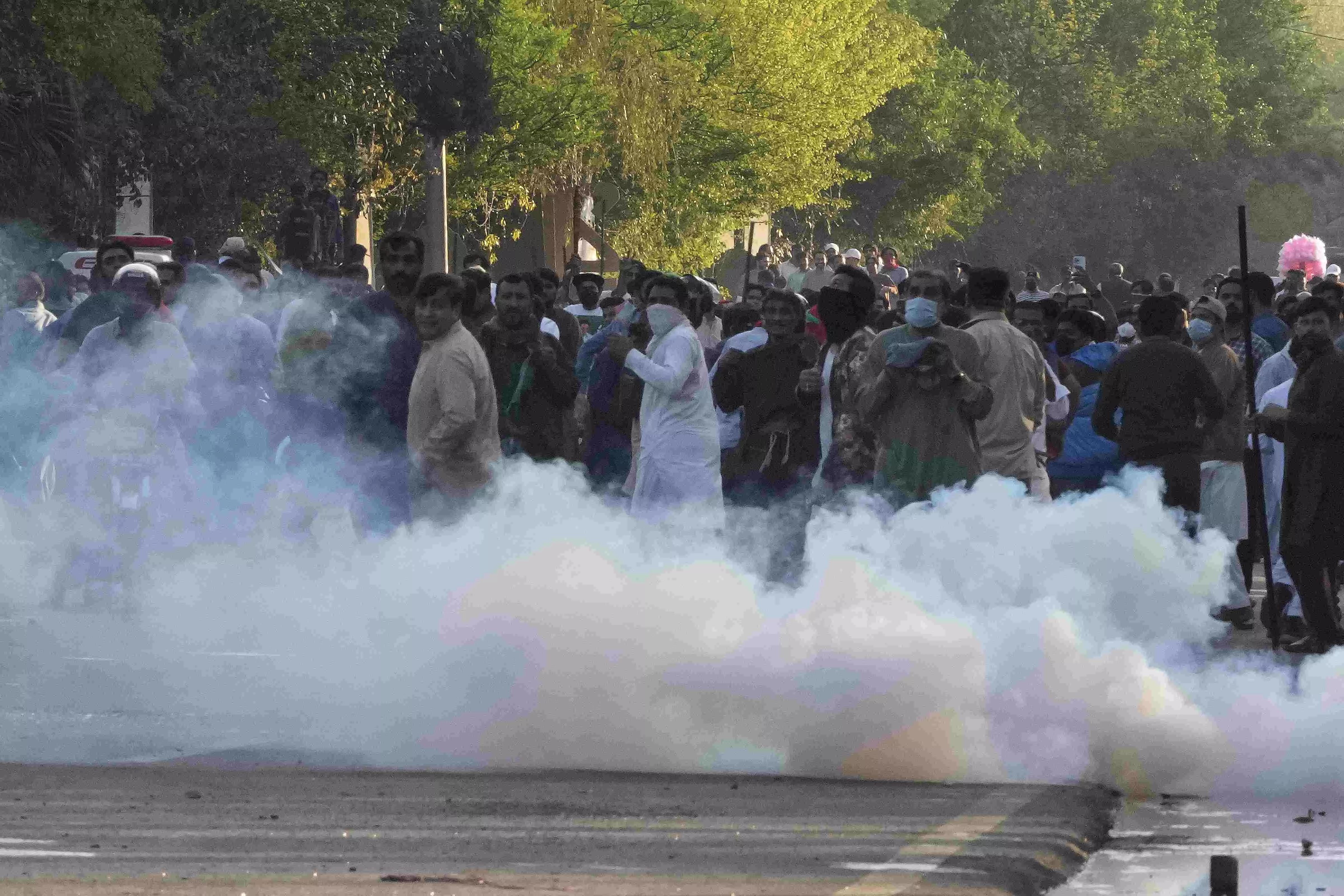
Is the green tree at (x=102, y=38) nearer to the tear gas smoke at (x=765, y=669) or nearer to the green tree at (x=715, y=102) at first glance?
the tear gas smoke at (x=765, y=669)

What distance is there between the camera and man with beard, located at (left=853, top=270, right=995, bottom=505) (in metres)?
9.35

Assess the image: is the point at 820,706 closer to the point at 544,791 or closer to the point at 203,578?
the point at 544,791

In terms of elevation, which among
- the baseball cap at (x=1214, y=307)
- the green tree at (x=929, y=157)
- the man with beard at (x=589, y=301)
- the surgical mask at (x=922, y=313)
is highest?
the green tree at (x=929, y=157)

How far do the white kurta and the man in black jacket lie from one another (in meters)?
2.05

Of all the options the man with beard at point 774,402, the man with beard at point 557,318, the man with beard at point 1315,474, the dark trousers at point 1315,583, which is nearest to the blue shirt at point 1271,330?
the man with beard at point 1315,474

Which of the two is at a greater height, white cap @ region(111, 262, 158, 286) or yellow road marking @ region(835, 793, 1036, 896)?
white cap @ region(111, 262, 158, 286)

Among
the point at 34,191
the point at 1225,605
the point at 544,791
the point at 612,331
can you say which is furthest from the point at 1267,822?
the point at 34,191

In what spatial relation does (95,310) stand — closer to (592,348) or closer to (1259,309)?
(592,348)

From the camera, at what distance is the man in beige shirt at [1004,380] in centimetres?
1007

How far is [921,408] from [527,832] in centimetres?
315

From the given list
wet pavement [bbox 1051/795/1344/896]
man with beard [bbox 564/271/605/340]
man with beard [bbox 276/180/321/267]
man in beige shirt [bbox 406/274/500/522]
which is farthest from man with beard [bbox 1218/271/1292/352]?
man with beard [bbox 276/180/321/267]

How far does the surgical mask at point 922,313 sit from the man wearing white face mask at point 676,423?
162 centimetres

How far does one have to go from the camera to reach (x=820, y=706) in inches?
310

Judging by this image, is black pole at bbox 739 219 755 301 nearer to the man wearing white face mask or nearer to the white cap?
the man wearing white face mask
